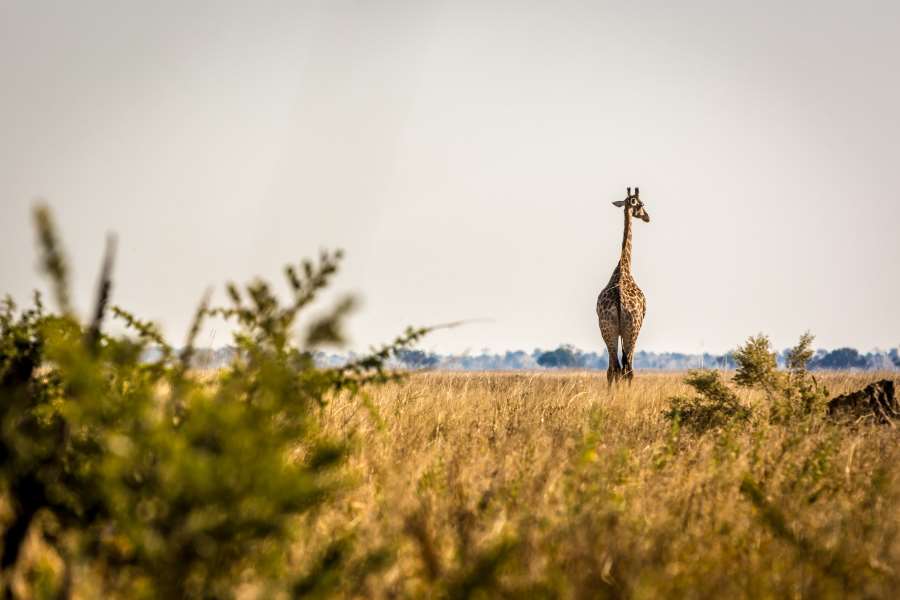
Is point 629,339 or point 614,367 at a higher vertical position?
point 629,339

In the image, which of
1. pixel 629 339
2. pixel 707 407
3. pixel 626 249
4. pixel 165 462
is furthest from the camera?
pixel 626 249

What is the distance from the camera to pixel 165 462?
2395 millimetres

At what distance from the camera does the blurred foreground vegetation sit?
97.2 inches

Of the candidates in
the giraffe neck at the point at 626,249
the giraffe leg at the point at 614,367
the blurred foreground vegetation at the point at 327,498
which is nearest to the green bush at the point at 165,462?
the blurred foreground vegetation at the point at 327,498

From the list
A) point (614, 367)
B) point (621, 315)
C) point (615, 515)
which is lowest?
point (615, 515)

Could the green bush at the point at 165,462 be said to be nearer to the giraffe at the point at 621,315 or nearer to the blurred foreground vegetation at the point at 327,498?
the blurred foreground vegetation at the point at 327,498

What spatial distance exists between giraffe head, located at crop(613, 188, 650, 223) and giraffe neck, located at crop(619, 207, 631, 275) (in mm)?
107

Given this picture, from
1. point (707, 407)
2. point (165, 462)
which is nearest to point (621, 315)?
point (707, 407)

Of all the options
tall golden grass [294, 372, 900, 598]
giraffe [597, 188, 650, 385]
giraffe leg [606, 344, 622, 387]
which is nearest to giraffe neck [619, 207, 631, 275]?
giraffe [597, 188, 650, 385]

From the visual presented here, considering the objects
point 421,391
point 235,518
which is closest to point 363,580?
point 235,518

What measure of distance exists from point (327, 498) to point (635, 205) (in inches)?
512

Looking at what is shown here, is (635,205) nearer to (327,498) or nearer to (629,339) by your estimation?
(629,339)

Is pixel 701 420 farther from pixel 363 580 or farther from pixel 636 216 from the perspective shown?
pixel 636 216

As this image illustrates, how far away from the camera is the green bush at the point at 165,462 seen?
238cm
